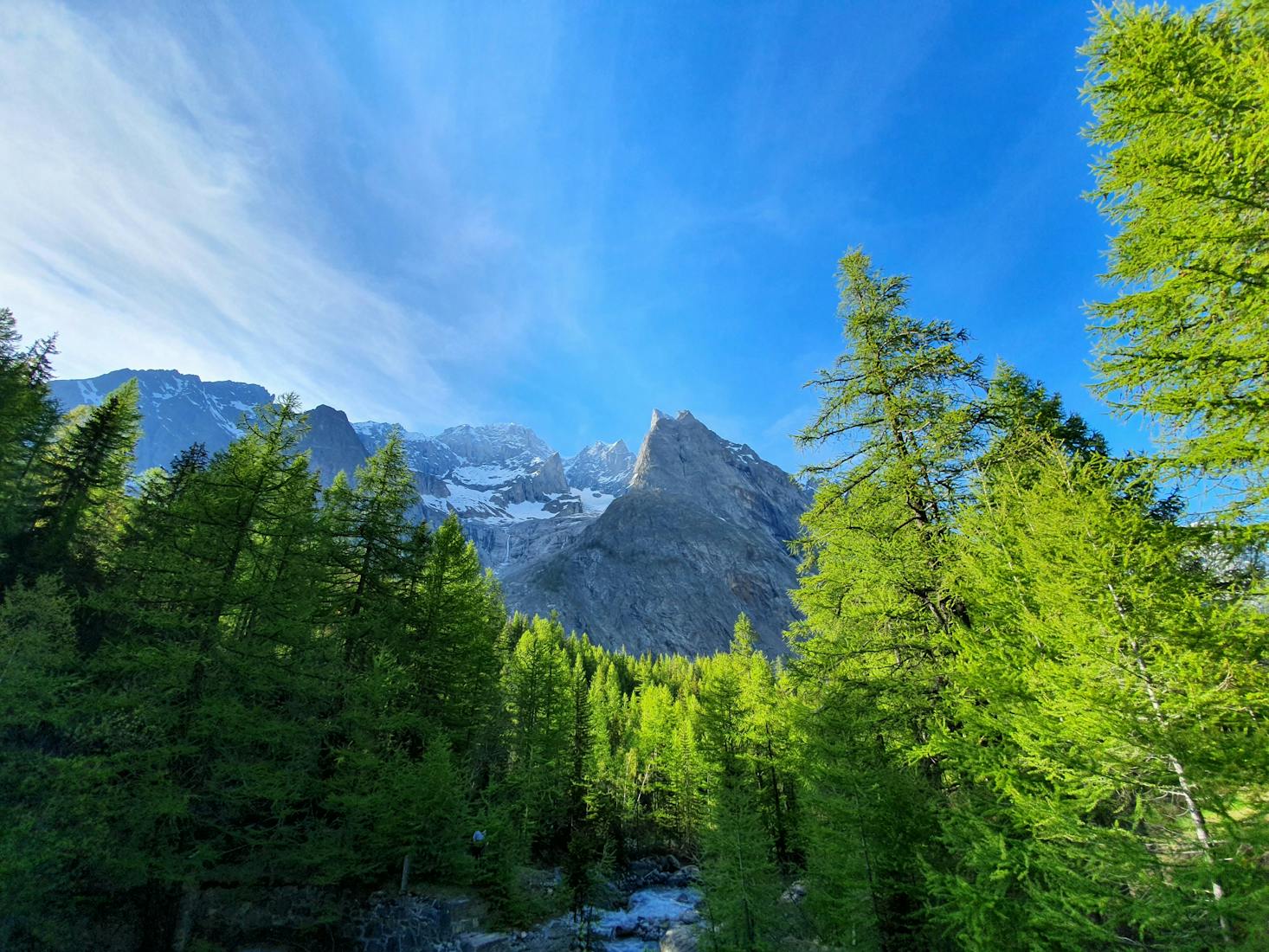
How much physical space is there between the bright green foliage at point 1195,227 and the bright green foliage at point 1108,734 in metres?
1.25

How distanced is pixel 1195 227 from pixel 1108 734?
21.5ft

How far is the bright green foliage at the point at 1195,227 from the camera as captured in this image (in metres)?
6.25

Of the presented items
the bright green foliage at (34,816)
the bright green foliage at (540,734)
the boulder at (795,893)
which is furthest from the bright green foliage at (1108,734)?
the bright green foliage at (540,734)

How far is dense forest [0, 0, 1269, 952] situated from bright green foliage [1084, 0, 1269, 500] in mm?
56

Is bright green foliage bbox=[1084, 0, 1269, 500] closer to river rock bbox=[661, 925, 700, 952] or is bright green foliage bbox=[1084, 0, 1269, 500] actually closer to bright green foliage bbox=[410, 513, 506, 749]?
river rock bbox=[661, 925, 700, 952]

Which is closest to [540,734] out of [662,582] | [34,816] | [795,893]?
[795,893]

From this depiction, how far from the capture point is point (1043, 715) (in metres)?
6.91

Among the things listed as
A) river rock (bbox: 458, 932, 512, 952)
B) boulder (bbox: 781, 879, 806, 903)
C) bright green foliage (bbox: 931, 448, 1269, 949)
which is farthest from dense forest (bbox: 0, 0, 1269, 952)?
boulder (bbox: 781, 879, 806, 903)

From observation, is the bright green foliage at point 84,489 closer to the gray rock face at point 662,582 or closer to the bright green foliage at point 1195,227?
the bright green foliage at point 1195,227

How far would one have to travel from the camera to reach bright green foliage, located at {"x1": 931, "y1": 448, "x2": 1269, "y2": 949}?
5500 millimetres

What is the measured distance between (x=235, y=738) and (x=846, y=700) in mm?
16518

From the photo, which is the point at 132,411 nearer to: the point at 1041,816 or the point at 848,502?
the point at 848,502

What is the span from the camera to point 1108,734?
6.05 metres

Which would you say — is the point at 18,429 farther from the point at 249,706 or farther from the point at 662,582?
the point at 662,582
